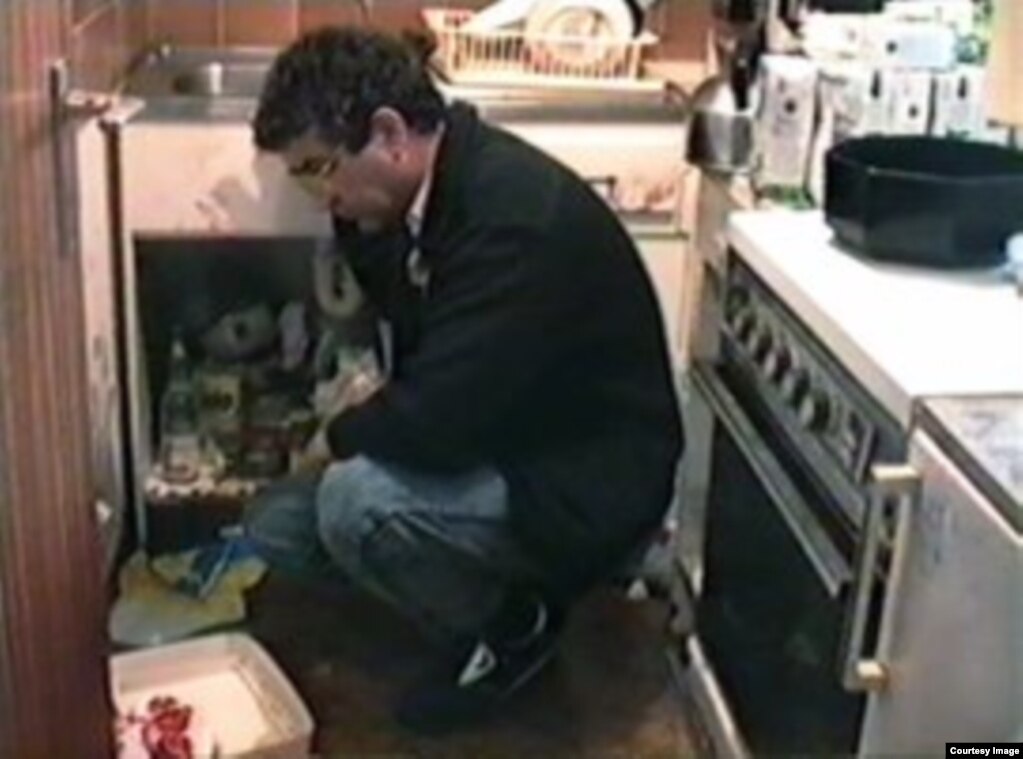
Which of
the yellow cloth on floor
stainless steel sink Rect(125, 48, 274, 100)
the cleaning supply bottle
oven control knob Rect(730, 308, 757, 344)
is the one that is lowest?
the yellow cloth on floor

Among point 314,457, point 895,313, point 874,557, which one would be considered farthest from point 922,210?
point 314,457

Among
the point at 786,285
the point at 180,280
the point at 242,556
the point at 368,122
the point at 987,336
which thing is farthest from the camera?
the point at 180,280

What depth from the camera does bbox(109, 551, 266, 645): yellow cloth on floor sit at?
2.19 metres

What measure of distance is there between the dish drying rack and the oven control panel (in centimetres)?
74

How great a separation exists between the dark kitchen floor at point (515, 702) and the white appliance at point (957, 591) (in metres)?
0.79

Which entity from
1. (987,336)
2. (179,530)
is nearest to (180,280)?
(179,530)

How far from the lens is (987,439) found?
1.13 metres

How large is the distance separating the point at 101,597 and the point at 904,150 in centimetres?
110

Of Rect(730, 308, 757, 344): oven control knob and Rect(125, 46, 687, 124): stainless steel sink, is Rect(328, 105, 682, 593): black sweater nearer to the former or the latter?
Rect(730, 308, 757, 344): oven control knob

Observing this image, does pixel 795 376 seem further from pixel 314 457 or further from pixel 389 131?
pixel 314 457

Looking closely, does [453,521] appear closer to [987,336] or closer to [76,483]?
[76,483]

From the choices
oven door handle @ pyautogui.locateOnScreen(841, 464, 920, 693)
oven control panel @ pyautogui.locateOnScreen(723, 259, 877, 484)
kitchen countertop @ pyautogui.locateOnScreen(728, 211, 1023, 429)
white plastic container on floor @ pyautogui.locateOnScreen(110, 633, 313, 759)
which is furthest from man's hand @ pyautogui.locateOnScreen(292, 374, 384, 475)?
oven door handle @ pyautogui.locateOnScreen(841, 464, 920, 693)

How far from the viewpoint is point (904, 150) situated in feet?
5.42

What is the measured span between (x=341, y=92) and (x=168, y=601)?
0.97 metres
